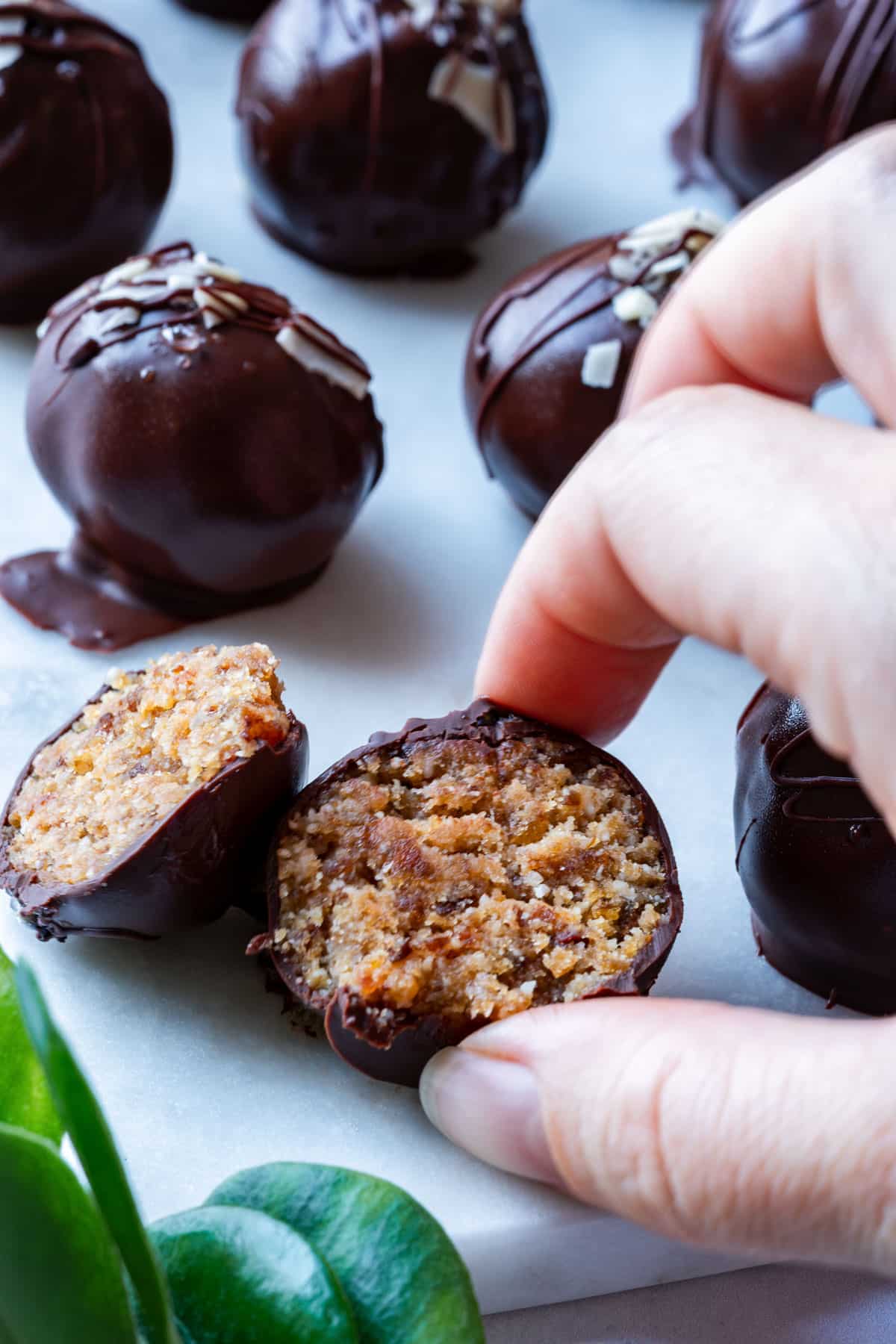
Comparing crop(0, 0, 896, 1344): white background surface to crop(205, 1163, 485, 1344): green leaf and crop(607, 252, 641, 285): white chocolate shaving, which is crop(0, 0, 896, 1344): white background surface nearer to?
crop(205, 1163, 485, 1344): green leaf

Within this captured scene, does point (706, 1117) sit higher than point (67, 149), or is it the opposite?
point (67, 149)

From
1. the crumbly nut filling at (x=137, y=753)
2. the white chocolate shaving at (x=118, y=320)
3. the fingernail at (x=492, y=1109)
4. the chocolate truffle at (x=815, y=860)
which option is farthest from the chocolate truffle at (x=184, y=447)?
the fingernail at (x=492, y=1109)

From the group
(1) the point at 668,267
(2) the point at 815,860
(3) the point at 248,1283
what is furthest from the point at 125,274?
(3) the point at 248,1283

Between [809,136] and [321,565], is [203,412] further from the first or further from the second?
[809,136]

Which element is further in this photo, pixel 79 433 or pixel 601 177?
pixel 601 177

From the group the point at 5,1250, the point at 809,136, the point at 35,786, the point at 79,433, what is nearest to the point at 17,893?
the point at 35,786

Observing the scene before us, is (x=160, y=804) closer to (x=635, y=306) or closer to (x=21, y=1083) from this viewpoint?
(x=21, y=1083)
